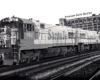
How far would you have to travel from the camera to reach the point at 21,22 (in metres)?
11.5

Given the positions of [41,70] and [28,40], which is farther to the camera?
[28,40]

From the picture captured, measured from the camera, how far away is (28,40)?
→ 11.9 meters

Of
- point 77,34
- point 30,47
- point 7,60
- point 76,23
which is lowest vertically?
point 7,60

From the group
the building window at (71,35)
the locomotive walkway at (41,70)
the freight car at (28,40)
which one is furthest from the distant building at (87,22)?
the locomotive walkway at (41,70)

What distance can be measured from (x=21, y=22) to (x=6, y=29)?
1.37 metres

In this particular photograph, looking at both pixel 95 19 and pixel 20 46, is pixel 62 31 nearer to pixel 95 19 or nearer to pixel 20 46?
pixel 20 46

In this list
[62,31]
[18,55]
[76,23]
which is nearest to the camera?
[18,55]

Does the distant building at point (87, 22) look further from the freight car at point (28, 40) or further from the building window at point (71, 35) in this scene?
the freight car at point (28, 40)

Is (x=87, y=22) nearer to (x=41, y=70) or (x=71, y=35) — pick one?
(x=71, y=35)

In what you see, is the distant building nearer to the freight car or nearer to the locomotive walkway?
the freight car

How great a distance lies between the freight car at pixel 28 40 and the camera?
10812mm

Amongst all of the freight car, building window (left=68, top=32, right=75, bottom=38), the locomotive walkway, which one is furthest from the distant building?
the locomotive walkway

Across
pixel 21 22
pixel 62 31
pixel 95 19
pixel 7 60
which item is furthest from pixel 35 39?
pixel 95 19

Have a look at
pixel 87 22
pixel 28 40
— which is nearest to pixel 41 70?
pixel 28 40
